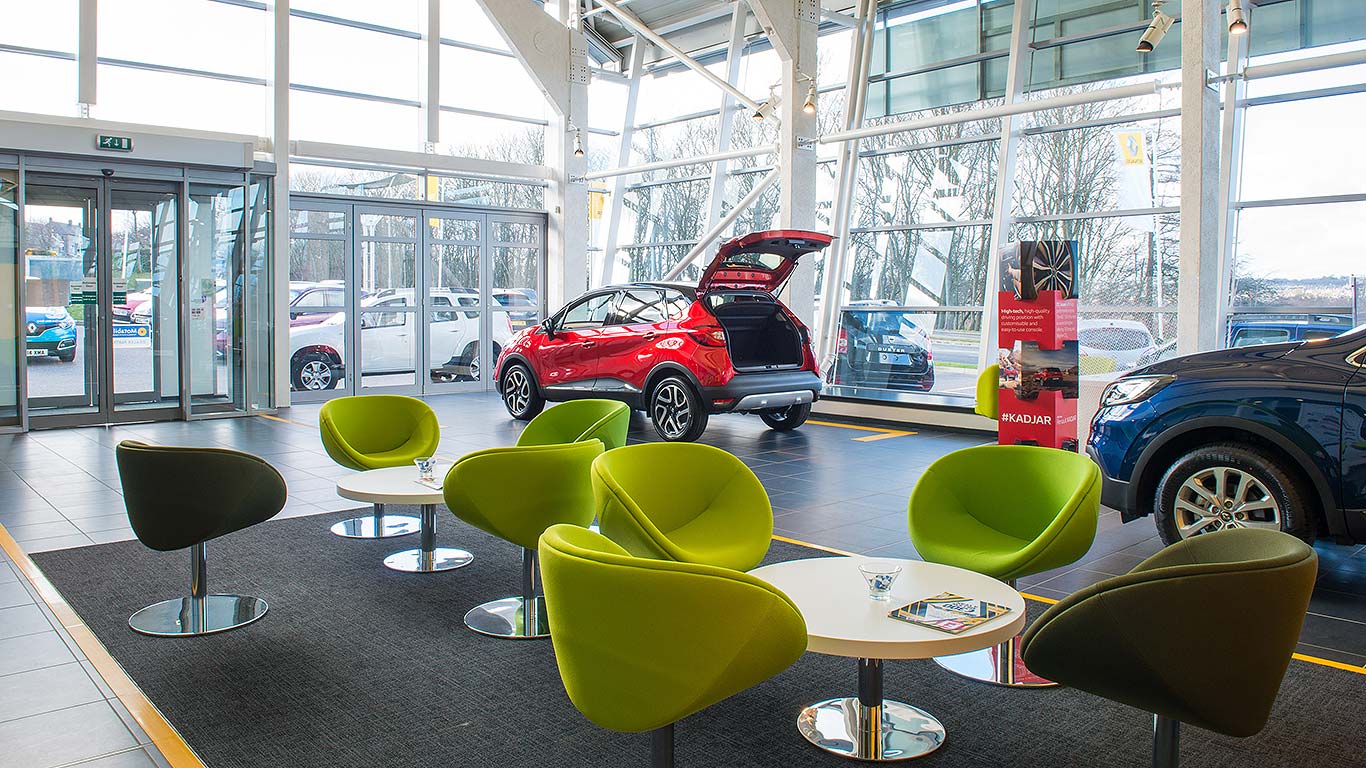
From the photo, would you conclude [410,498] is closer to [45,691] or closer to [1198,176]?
[45,691]

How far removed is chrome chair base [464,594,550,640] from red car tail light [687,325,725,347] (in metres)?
4.37

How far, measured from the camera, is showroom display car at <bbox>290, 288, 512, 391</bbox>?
12.1 m

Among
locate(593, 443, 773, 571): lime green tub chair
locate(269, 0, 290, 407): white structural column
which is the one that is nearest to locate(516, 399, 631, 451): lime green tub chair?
locate(593, 443, 773, 571): lime green tub chair

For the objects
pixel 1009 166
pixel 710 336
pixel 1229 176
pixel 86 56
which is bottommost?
pixel 710 336

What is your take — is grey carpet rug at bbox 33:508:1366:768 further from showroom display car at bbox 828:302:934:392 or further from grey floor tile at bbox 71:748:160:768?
showroom display car at bbox 828:302:934:392

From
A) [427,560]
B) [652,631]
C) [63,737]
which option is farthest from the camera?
[427,560]

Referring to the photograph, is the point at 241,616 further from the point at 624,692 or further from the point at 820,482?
the point at 820,482

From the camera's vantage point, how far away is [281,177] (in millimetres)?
11414

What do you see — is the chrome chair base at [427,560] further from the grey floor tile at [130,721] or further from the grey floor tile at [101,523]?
the grey floor tile at [101,523]

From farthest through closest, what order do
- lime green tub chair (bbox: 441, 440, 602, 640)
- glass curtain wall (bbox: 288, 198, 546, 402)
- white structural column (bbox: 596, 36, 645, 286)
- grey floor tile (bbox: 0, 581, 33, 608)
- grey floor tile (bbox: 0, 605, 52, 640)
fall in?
white structural column (bbox: 596, 36, 645, 286) < glass curtain wall (bbox: 288, 198, 546, 402) < grey floor tile (bbox: 0, 581, 33, 608) < lime green tub chair (bbox: 441, 440, 602, 640) < grey floor tile (bbox: 0, 605, 52, 640)

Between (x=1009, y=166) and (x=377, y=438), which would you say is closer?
(x=377, y=438)

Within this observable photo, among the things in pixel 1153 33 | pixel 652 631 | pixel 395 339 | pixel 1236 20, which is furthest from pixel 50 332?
pixel 1236 20

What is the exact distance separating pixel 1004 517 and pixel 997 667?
56cm

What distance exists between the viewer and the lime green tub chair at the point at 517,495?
3898 millimetres
